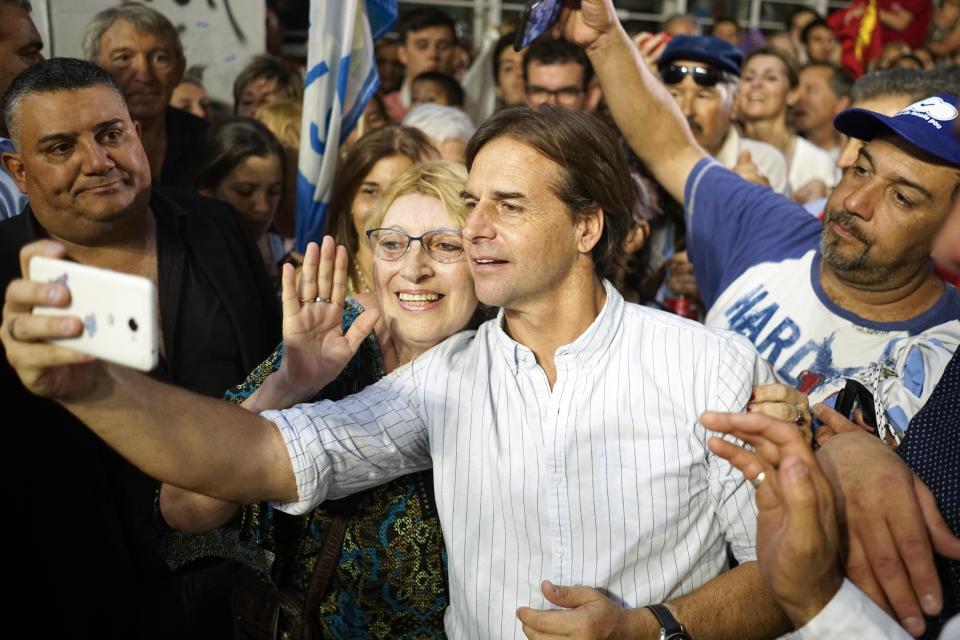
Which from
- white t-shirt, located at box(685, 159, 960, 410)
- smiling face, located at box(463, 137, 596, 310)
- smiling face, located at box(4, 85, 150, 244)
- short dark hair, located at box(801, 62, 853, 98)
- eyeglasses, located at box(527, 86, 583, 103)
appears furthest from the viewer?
short dark hair, located at box(801, 62, 853, 98)

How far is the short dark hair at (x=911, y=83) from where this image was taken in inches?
129

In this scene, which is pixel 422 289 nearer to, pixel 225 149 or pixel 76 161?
pixel 76 161

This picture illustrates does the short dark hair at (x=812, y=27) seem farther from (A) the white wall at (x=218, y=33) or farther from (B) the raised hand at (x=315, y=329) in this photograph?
(B) the raised hand at (x=315, y=329)

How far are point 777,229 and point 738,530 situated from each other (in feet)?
4.92

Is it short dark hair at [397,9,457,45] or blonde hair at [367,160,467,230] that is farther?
short dark hair at [397,9,457,45]

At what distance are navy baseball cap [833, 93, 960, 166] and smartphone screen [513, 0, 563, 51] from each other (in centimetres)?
103

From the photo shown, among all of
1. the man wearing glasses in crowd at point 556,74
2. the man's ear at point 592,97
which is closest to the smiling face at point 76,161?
the man wearing glasses in crowd at point 556,74

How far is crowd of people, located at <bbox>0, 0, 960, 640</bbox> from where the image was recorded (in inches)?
66.7

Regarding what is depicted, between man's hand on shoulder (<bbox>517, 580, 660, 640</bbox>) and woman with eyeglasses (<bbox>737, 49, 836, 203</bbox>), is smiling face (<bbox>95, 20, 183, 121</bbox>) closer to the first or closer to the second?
man's hand on shoulder (<bbox>517, 580, 660, 640</bbox>)

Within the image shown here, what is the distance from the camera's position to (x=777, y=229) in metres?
3.23

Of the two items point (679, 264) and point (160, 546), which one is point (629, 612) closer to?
point (160, 546)

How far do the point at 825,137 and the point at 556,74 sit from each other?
3206 mm

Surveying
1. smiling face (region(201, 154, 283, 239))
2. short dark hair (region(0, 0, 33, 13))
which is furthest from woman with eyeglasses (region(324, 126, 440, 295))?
short dark hair (region(0, 0, 33, 13))

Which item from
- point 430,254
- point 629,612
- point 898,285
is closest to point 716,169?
point 898,285
